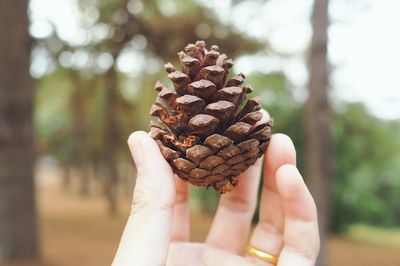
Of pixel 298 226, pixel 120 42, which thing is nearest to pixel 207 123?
pixel 298 226

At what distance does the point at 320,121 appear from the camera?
5.92m

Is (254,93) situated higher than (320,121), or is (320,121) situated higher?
(254,93)

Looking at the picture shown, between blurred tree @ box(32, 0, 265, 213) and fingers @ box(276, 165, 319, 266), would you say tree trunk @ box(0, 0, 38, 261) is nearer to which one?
blurred tree @ box(32, 0, 265, 213)

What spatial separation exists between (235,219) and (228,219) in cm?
3

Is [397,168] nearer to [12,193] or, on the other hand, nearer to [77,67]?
[77,67]

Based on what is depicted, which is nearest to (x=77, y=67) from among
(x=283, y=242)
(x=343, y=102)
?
(x=343, y=102)

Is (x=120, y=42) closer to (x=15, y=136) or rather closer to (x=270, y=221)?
(x=15, y=136)

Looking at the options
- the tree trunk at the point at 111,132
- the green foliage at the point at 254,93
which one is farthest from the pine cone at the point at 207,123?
the tree trunk at the point at 111,132

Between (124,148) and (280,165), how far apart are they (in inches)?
473

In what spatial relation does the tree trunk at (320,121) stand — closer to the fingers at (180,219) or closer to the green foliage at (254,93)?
the fingers at (180,219)

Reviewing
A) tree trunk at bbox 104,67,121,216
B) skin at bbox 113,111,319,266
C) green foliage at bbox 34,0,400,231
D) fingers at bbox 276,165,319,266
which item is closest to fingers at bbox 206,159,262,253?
skin at bbox 113,111,319,266

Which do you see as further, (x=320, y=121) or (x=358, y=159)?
(x=358, y=159)

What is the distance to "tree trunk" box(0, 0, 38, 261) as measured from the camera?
630 centimetres

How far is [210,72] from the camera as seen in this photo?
155 cm
